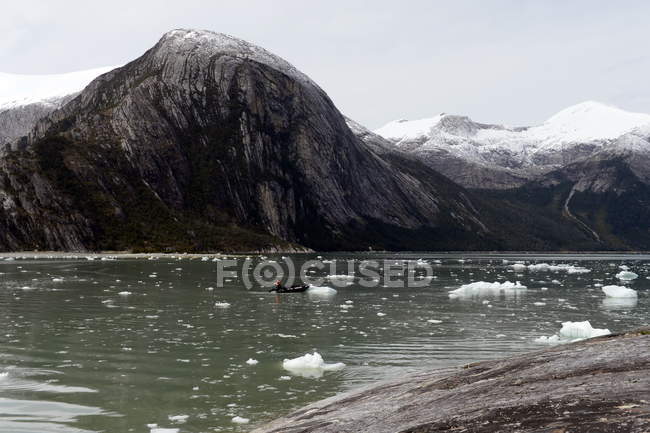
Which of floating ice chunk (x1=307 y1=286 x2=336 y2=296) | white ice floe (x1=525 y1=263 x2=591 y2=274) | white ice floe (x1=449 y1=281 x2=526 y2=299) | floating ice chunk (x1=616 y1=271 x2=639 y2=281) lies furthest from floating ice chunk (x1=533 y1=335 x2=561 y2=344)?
white ice floe (x1=525 y1=263 x2=591 y2=274)

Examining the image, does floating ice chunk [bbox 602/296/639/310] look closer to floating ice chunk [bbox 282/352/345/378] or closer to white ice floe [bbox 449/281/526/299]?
white ice floe [bbox 449/281/526/299]

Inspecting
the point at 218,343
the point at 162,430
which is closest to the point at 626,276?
the point at 218,343

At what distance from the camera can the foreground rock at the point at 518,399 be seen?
9562 millimetres

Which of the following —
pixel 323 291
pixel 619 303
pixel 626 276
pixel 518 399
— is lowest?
pixel 626 276

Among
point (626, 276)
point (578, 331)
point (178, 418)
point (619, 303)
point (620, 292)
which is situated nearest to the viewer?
point (178, 418)

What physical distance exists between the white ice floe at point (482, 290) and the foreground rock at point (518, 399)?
112 feet

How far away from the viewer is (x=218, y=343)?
2655 cm

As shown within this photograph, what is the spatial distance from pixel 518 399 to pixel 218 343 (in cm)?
1730

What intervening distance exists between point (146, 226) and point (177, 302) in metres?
132

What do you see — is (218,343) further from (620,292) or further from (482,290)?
(620,292)

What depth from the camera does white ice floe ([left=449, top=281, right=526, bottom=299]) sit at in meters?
50.4

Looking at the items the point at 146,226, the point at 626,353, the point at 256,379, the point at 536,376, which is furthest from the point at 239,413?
the point at 146,226

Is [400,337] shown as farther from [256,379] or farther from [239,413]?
[239,413]

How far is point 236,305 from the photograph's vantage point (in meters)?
42.0
